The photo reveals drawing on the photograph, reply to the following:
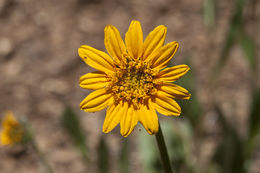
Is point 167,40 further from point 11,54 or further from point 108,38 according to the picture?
point 108,38

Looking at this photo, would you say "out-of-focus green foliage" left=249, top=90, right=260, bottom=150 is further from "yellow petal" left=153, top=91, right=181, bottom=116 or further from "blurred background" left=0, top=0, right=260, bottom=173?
"yellow petal" left=153, top=91, right=181, bottom=116

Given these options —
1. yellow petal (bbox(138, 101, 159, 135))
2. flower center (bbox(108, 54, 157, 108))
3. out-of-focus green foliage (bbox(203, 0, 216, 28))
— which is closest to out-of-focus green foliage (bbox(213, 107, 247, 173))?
out-of-focus green foliage (bbox(203, 0, 216, 28))

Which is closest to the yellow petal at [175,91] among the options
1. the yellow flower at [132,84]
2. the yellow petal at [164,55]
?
the yellow flower at [132,84]

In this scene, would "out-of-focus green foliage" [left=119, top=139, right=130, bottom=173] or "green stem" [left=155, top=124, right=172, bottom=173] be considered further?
"out-of-focus green foliage" [left=119, top=139, right=130, bottom=173]

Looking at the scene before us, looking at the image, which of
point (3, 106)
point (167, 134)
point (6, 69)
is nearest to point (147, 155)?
point (167, 134)

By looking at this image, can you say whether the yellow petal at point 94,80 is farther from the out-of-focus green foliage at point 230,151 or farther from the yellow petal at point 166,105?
the out-of-focus green foliage at point 230,151

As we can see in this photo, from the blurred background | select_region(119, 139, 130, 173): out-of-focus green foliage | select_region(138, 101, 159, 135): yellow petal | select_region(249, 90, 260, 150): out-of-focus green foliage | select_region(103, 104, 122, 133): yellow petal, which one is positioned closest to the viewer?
select_region(138, 101, 159, 135): yellow petal

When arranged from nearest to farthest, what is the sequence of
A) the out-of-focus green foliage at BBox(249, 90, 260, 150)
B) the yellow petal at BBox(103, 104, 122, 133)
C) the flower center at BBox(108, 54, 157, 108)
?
the yellow petal at BBox(103, 104, 122, 133), the flower center at BBox(108, 54, 157, 108), the out-of-focus green foliage at BBox(249, 90, 260, 150)
